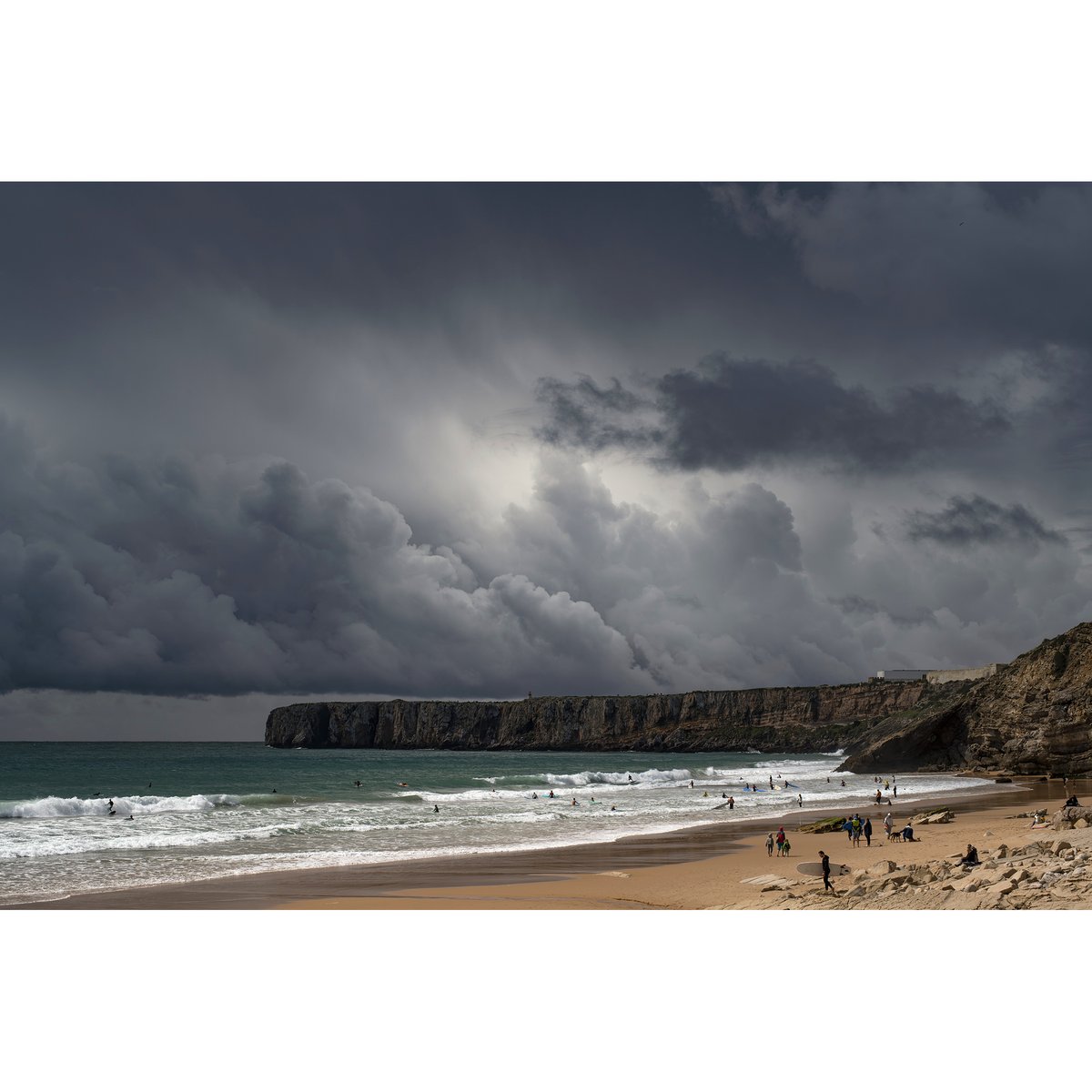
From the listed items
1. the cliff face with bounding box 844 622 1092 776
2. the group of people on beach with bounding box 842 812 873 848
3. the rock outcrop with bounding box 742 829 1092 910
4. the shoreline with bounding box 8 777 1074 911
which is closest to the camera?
the rock outcrop with bounding box 742 829 1092 910

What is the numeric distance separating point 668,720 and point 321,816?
13955cm

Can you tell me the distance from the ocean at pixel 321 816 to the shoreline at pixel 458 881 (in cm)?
124

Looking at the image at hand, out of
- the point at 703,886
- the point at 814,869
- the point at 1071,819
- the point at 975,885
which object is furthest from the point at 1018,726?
the point at 975,885

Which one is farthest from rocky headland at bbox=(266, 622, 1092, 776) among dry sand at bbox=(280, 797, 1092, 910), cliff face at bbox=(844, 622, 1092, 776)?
dry sand at bbox=(280, 797, 1092, 910)

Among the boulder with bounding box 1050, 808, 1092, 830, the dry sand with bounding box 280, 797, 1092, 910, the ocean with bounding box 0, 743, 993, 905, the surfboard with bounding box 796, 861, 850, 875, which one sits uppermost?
the surfboard with bounding box 796, 861, 850, 875

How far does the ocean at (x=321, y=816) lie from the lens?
2291cm

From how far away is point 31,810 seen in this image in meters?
41.2

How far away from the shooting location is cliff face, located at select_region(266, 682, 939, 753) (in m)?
142

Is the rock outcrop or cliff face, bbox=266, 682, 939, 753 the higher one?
the rock outcrop

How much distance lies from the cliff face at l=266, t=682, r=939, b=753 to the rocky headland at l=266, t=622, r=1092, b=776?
21cm

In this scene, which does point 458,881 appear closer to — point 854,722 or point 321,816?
point 321,816

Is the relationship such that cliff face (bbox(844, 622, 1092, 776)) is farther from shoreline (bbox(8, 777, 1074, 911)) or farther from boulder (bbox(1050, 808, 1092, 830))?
shoreline (bbox(8, 777, 1074, 911))

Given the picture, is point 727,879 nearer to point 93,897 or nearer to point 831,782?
point 93,897

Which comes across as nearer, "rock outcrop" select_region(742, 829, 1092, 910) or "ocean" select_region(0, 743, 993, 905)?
"rock outcrop" select_region(742, 829, 1092, 910)
